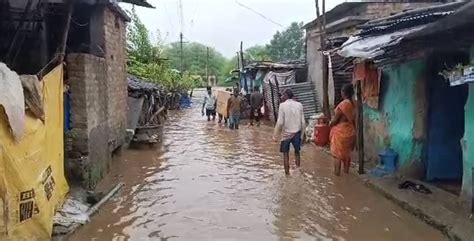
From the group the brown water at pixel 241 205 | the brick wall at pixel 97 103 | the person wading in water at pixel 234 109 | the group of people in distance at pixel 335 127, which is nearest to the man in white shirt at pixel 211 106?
the person wading in water at pixel 234 109

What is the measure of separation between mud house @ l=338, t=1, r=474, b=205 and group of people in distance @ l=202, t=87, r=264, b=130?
10.3 meters

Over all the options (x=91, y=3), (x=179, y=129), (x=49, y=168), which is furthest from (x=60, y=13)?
(x=179, y=129)

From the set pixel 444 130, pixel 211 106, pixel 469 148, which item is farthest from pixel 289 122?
pixel 211 106

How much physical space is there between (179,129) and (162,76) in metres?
8.69

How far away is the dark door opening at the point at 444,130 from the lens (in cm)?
896

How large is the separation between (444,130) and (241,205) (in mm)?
3839

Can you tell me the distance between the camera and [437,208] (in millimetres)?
7203

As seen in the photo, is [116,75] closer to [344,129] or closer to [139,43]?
→ [344,129]

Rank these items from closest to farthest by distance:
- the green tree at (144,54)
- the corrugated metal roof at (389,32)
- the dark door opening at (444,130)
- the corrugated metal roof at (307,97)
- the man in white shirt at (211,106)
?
the corrugated metal roof at (389,32)
the dark door opening at (444,130)
the corrugated metal roof at (307,97)
the man in white shirt at (211,106)
the green tree at (144,54)

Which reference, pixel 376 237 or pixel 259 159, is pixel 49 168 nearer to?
pixel 376 237

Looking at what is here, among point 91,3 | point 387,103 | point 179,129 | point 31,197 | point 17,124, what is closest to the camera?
point 17,124

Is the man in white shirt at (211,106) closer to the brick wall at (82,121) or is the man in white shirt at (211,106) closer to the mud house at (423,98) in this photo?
the mud house at (423,98)

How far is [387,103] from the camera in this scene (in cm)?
1043

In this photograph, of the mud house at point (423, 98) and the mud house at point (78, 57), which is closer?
the mud house at point (423, 98)
